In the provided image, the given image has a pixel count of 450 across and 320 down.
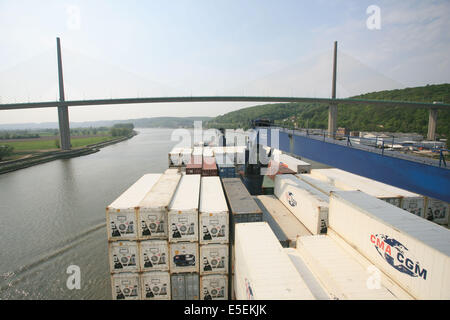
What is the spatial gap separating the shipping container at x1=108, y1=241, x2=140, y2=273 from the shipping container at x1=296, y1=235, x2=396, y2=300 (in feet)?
19.8

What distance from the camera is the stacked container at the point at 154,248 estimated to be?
8039mm

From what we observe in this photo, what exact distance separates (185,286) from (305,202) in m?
6.50

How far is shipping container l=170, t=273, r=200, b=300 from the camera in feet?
27.6

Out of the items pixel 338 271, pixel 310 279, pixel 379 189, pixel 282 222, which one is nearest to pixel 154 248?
pixel 310 279

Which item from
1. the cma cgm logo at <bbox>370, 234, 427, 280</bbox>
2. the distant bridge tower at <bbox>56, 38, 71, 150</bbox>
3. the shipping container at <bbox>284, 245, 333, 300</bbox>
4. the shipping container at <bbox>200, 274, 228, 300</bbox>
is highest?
the distant bridge tower at <bbox>56, 38, 71, 150</bbox>

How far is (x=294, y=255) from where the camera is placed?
8531 mm

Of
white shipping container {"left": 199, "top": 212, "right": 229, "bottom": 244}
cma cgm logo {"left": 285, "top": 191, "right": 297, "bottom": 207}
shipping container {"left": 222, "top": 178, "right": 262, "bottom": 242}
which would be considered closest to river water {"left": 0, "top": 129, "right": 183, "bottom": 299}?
white shipping container {"left": 199, "top": 212, "right": 229, "bottom": 244}

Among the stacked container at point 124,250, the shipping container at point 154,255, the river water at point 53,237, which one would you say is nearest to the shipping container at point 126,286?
the stacked container at point 124,250

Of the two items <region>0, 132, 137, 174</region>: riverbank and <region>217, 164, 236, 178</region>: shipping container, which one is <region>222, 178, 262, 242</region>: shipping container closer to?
<region>217, 164, 236, 178</region>: shipping container

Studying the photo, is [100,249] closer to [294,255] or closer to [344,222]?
[294,255]

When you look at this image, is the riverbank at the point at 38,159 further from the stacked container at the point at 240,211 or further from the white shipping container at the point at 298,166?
the white shipping container at the point at 298,166

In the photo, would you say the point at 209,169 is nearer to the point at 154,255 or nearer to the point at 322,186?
the point at 322,186

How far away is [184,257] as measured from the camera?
324 inches
